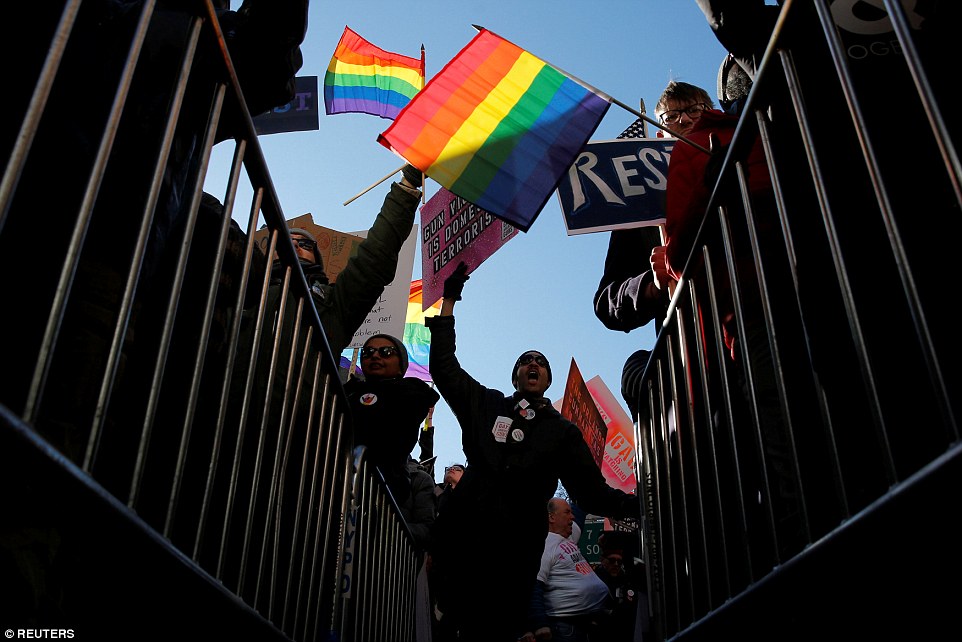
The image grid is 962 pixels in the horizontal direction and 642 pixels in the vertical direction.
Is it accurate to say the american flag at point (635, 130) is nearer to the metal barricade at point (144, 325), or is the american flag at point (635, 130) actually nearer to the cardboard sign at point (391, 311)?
the cardboard sign at point (391, 311)

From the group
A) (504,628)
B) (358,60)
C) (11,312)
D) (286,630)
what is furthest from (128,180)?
(358,60)

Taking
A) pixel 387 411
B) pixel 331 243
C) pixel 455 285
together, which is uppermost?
pixel 331 243

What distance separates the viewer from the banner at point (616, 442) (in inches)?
415

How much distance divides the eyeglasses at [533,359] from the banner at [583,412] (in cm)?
281

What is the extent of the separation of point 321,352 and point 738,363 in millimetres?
1367

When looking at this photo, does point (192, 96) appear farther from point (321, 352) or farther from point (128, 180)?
point (321, 352)

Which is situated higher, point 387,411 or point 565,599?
point 387,411

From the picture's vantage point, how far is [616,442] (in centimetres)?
1099

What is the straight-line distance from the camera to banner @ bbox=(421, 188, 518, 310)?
5809 mm

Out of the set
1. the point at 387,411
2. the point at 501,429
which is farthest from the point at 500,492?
the point at 387,411

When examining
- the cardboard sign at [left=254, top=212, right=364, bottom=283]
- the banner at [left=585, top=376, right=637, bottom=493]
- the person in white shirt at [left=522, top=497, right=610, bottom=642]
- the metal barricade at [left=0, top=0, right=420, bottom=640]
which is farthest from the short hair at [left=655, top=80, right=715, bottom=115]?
the banner at [left=585, top=376, right=637, bottom=493]

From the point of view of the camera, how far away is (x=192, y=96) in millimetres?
2062

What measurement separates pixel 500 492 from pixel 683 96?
7.67 ft

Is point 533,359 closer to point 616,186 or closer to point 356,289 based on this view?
point 616,186
